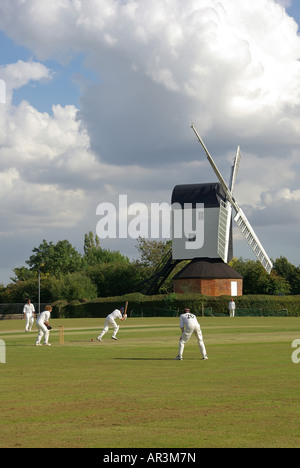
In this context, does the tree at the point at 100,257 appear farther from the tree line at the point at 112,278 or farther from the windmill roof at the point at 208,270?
the windmill roof at the point at 208,270

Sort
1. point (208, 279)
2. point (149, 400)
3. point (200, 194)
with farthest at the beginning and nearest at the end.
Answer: point (200, 194) → point (208, 279) → point (149, 400)

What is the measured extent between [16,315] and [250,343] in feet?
198

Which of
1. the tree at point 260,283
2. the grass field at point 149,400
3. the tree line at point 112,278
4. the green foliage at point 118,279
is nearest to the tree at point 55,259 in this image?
the tree line at point 112,278

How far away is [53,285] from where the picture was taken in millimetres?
95625

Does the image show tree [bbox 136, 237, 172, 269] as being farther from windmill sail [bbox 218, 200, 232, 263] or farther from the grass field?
the grass field

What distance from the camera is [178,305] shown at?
7431cm

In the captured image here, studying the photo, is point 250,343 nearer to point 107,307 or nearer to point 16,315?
point 107,307

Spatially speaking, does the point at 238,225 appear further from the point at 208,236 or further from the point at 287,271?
the point at 287,271

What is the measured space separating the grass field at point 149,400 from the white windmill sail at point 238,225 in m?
54.1

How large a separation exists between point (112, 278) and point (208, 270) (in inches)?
983

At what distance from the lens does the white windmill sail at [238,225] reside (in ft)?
265

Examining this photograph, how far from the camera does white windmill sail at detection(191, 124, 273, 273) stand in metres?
80.8

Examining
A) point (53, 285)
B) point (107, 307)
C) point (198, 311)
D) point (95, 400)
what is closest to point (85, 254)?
point (53, 285)

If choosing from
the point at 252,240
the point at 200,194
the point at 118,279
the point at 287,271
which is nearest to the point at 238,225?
the point at 252,240
